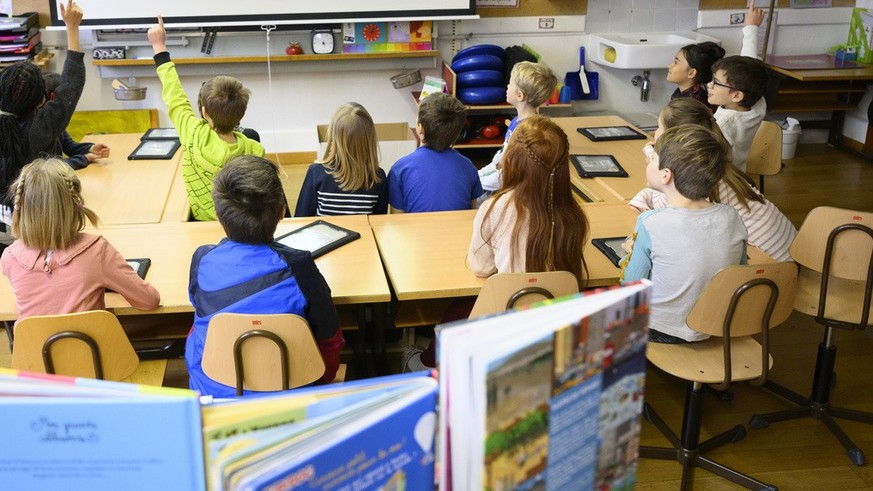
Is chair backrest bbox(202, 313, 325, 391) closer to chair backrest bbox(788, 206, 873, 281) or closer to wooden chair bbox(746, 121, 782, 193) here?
chair backrest bbox(788, 206, 873, 281)

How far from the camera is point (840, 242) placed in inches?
101

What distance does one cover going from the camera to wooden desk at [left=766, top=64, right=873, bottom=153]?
5.49m

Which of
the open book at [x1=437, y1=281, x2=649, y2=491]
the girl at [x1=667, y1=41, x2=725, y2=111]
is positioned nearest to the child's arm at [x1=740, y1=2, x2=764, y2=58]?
the girl at [x1=667, y1=41, x2=725, y2=111]

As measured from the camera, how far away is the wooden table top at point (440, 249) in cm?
247

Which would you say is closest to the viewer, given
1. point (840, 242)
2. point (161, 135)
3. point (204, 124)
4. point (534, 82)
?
point (840, 242)

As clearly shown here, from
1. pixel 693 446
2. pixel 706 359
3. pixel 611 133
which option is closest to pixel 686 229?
pixel 706 359

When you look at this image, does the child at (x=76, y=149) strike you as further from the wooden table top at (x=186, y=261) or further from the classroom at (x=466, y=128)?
the wooden table top at (x=186, y=261)

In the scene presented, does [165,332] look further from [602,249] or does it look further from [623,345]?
[623,345]

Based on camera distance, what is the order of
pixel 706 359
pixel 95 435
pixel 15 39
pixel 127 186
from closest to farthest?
pixel 95 435, pixel 706 359, pixel 127 186, pixel 15 39

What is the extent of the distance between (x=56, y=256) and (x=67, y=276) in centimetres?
6

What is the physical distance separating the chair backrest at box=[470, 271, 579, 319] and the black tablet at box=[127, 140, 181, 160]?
79.5 inches

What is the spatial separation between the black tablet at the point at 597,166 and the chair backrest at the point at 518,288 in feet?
4.33

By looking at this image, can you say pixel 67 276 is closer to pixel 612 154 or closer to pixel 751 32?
pixel 612 154

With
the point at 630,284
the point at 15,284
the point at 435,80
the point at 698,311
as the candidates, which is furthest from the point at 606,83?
the point at 630,284
